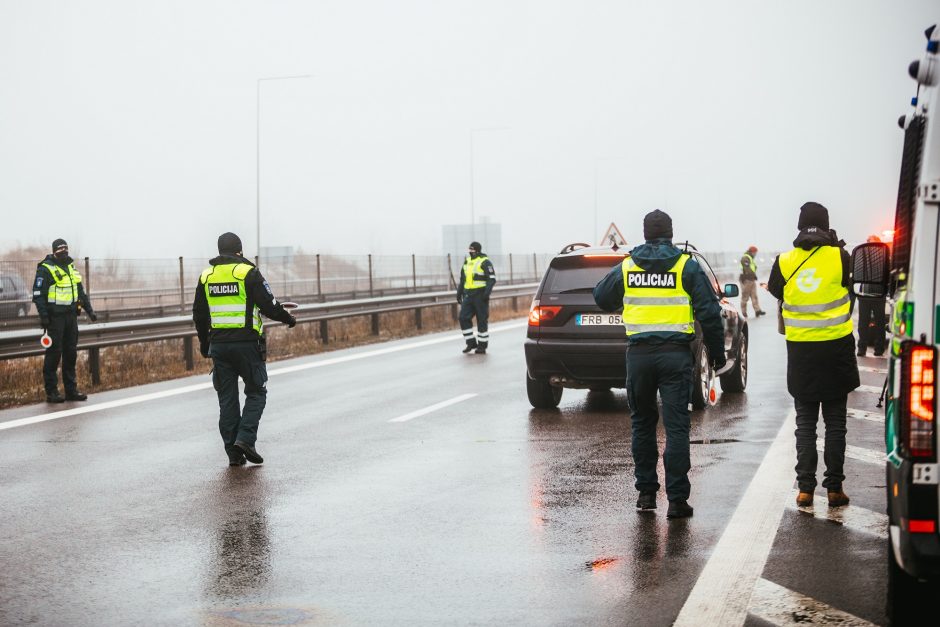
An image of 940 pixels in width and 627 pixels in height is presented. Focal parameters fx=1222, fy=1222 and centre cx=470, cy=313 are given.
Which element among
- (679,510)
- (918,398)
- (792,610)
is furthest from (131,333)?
(918,398)

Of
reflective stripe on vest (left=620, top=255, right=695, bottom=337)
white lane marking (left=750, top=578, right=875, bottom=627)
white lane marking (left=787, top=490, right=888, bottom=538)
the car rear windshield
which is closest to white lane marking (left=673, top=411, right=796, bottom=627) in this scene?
white lane marking (left=750, top=578, right=875, bottom=627)

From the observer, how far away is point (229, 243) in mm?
9602

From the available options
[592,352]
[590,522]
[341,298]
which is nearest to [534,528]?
[590,522]

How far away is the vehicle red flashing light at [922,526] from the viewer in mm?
4270

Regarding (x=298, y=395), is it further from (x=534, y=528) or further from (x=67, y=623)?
(x=67, y=623)

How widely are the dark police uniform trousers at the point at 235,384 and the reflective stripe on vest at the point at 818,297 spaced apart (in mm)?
4186

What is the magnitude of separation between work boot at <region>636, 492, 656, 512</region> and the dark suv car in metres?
4.31

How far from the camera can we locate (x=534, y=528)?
7148 millimetres

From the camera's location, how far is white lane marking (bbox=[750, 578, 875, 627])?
510 centimetres

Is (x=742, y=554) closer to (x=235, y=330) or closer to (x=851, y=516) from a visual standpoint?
(x=851, y=516)

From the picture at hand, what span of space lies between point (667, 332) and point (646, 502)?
3.51 ft

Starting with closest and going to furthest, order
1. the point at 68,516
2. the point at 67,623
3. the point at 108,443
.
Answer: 1. the point at 67,623
2. the point at 68,516
3. the point at 108,443

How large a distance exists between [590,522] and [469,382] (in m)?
8.57

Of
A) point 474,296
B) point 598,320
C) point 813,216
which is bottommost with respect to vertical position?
point 474,296
